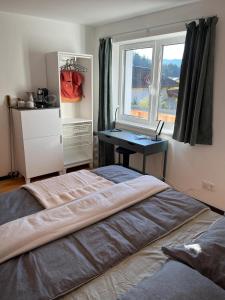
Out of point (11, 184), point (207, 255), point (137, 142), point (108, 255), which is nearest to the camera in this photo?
point (207, 255)

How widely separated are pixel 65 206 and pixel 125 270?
0.58 meters

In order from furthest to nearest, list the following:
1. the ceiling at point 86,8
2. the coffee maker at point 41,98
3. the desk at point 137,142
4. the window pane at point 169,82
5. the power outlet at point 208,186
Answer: the coffee maker at point 41,98, the window pane at point 169,82, the desk at point 137,142, the power outlet at point 208,186, the ceiling at point 86,8

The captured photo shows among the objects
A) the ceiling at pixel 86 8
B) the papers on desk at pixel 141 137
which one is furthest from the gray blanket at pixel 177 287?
the ceiling at pixel 86 8

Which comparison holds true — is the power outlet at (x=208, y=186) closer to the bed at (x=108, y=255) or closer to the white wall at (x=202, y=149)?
the white wall at (x=202, y=149)

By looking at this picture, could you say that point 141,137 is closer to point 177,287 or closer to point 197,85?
point 197,85

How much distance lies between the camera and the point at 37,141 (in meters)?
3.29

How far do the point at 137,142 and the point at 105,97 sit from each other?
1.13m

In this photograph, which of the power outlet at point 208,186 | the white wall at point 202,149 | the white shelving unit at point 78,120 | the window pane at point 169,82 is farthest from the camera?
the white shelving unit at point 78,120

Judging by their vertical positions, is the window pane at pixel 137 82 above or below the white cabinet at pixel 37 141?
above

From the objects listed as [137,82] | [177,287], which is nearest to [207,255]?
[177,287]

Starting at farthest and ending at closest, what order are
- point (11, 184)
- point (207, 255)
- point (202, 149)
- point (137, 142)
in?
1. point (11, 184)
2. point (137, 142)
3. point (202, 149)
4. point (207, 255)

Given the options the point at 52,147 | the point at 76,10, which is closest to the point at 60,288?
the point at 52,147

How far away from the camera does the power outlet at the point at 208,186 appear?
9.04 feet

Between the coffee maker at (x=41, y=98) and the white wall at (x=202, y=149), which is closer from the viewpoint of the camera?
the white wall at (x=202, y=149)
